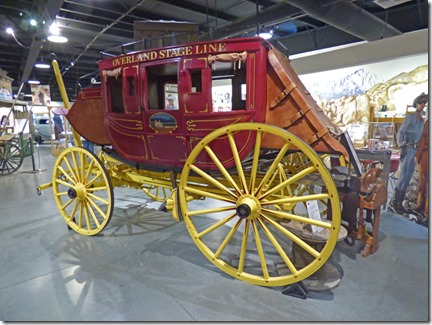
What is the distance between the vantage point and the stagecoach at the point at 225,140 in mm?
1907

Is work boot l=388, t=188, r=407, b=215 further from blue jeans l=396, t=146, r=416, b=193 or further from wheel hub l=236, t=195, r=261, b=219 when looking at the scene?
wheel hub l=236, t=195, r=261, b=219

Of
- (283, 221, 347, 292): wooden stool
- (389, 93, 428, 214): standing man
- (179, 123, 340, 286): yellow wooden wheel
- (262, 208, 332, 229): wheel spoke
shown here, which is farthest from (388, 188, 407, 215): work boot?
(262, 208, 332, 229): wheel spoke

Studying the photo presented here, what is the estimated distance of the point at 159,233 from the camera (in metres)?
3.06

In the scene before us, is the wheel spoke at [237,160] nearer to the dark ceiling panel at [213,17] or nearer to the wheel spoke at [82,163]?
the wheel spoke at [82,163]

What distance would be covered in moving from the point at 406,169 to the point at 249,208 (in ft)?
→ 8.79

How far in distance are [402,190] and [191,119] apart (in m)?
3.01

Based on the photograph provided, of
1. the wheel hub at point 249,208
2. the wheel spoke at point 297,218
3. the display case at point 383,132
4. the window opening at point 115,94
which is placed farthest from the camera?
the display case at point 383,132

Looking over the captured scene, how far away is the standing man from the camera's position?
10.6 feet

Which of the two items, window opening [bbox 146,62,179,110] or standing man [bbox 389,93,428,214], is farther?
standing man [bbox 389,93,428,214]

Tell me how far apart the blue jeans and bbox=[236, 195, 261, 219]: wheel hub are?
2580mm

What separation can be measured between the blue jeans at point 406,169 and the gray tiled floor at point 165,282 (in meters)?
0.54

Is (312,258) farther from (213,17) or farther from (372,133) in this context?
(213,17)

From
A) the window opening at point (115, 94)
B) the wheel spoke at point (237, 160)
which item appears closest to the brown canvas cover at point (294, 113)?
the wheel spoke at point (237, 160)

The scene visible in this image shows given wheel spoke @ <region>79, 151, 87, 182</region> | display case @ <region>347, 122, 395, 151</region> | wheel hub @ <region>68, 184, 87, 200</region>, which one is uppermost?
display case @ <region>347, 122, 395, 151</region>
